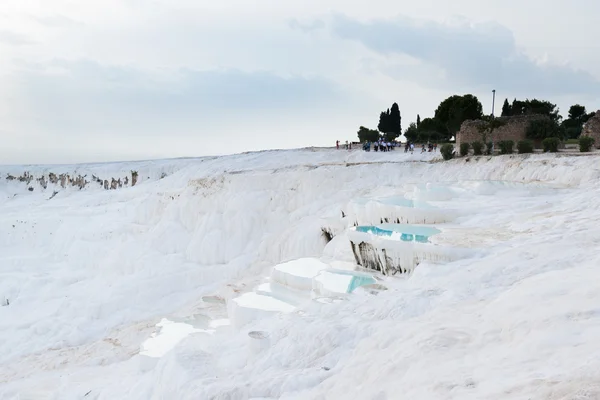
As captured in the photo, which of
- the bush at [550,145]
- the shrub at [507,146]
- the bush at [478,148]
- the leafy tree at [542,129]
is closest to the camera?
the bush at [550,145]

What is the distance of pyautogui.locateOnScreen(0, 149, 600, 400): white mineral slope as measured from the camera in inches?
155

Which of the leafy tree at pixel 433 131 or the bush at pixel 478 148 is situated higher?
the leafy tree at pixel 433 131

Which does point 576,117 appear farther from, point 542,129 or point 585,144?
point 585,144

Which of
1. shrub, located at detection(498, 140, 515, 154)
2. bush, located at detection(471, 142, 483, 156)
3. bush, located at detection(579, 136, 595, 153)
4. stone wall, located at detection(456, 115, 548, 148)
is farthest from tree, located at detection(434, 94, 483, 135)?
bush, located at detection(579, 136, 595, 153)

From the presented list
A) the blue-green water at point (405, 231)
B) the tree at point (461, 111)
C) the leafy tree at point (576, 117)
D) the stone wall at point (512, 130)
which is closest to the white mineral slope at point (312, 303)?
the blue-green water at point (405, 231)

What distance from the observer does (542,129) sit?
22.0 m

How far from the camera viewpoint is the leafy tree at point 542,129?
2191 centimetres

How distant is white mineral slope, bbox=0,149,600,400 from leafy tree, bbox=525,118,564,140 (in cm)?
545

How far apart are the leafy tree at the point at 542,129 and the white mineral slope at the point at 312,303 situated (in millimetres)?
5452

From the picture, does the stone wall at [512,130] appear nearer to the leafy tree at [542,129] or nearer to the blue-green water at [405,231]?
the leafy tree at [542,129]

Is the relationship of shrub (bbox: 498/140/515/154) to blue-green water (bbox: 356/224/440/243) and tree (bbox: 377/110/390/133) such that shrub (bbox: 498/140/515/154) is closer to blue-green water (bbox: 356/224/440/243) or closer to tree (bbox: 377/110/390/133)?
blue-green water (bbox: 356/224/440/243)

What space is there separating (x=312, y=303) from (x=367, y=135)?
3592 centimetres

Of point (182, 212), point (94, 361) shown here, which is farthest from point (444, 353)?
point (182, 212)

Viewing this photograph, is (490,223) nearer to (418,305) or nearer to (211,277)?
(418,305)
